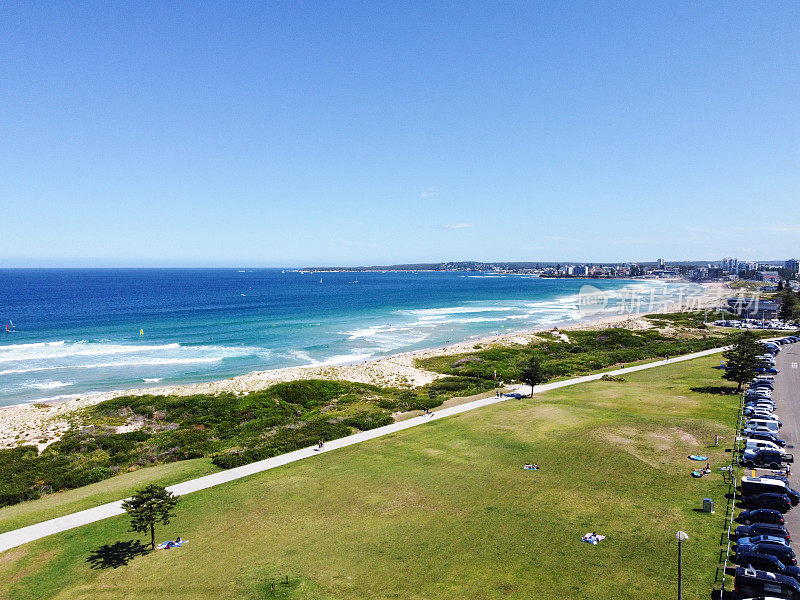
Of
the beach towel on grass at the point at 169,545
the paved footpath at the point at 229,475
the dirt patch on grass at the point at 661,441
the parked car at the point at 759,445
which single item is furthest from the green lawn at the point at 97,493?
the parked car at the point at 759,445

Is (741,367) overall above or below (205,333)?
above

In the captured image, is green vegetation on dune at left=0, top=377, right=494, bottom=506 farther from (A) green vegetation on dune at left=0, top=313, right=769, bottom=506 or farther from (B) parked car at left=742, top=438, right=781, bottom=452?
(B) parked car at left=742, top=438, right=781, bottom=452

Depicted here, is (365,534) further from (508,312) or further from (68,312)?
(68,312)

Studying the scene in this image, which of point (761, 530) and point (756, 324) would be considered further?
point (756, 324)

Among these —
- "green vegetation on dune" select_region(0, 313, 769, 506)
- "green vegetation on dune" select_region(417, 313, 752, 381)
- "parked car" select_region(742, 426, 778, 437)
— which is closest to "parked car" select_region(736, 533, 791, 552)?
"parked car" select_region(742, 426, 778, 437)

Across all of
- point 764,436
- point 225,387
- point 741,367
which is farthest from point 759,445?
Answer: point 225,387

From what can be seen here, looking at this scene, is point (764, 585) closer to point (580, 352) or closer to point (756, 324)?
point (580, 352)
